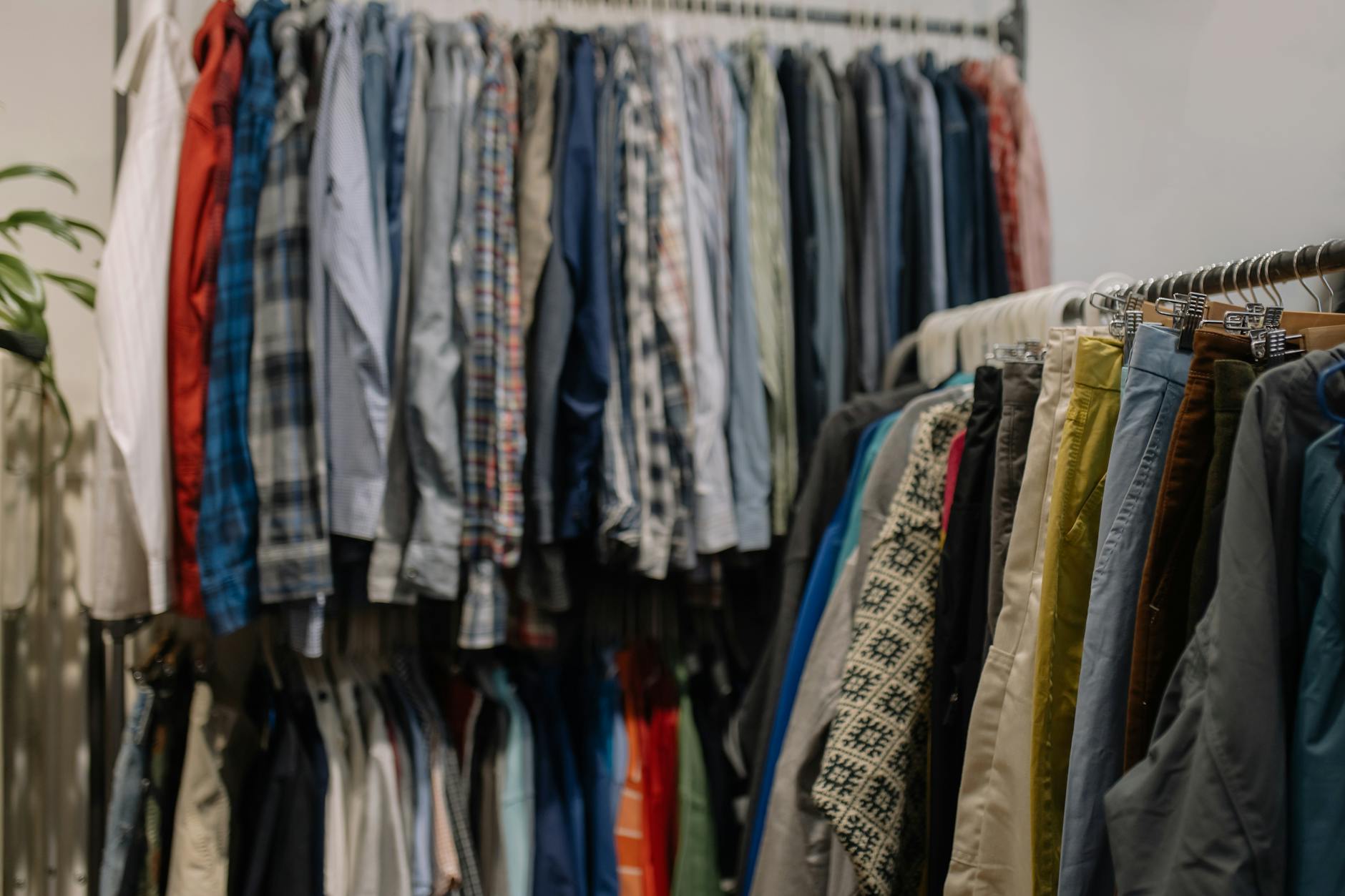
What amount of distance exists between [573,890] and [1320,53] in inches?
59.0

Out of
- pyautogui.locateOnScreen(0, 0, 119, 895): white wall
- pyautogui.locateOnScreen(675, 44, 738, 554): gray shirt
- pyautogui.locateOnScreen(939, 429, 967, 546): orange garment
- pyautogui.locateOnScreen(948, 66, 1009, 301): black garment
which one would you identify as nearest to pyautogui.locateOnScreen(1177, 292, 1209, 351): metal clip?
pyautogui.locateOnScreen(939, 429, 967, 546): orange garment

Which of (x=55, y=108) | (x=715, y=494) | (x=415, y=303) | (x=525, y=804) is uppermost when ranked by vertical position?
(x=55, y=108)

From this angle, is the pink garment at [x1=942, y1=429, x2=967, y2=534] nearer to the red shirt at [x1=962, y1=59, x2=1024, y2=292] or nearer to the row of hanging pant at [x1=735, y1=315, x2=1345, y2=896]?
the row of hanging pant at [x1=735, y1=315, x2=1345, y2=896]

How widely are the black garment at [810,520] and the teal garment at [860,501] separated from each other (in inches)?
2.8

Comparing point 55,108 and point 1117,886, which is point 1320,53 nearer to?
point 1117,886

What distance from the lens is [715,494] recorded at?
138 cm

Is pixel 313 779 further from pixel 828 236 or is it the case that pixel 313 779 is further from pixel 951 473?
pixel 828 236

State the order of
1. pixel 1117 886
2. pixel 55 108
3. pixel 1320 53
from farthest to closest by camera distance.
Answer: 1. pixel 55 108
2. pixel 1320 53
3. pixel 1117 886

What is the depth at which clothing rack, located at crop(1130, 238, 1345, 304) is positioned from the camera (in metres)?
0.72

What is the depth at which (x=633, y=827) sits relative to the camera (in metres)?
1.48

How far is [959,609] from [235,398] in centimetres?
98

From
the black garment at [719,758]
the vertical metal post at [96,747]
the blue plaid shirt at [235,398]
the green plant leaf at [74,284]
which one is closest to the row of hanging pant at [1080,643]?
the black garment at [719,758]

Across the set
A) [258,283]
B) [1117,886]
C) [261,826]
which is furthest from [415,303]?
[1117,886]

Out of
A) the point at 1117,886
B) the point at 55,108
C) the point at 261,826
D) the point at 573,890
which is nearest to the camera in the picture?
the point at 1117,886
